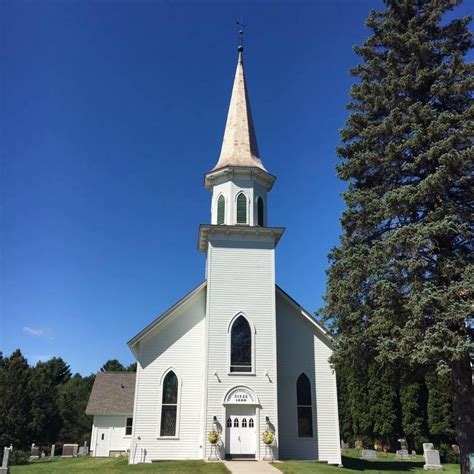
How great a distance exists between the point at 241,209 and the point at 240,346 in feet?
22.6

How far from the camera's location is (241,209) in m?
23.8

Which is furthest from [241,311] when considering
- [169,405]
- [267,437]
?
[267,437]

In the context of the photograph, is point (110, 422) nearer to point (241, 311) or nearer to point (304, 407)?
point (304, 407)

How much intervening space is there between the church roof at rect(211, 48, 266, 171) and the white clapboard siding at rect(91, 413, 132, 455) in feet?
76.3

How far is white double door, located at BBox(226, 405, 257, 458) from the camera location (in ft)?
65.9

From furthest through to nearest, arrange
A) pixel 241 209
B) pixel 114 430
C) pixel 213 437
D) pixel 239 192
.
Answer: pixel 114 430 < pixel 239 192 < pixel 241 209 < pixel 213 437

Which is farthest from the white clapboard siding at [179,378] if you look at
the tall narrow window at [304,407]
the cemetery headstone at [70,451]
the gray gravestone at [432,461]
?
the cemetery headstone at [70,451]

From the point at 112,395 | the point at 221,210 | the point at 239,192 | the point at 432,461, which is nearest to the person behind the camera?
the point at 239,192

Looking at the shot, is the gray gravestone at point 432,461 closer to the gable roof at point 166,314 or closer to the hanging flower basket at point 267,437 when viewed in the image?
the hanging flower basket at point 267,437

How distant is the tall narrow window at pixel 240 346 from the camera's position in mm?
21266

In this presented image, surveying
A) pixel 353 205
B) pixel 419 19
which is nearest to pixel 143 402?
pixel 353 205

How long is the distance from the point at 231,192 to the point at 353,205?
8258 millimetres

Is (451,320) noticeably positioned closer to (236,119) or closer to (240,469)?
(240,469)

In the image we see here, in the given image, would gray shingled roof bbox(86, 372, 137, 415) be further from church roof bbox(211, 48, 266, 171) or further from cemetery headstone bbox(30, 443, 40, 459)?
church roof bbox(211, 48, 266, 171)
